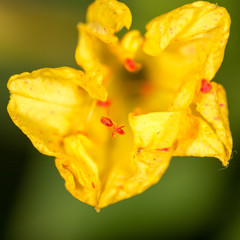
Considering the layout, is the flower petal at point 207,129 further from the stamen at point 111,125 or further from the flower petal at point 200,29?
the stamen at point 111,125

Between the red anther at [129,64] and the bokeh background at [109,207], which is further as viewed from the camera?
the bokeh background at [109,207]

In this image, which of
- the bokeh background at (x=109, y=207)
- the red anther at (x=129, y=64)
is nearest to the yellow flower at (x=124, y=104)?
the red anther at (x=129, y=64)

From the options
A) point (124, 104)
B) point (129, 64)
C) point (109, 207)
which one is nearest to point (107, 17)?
point (129, 64)

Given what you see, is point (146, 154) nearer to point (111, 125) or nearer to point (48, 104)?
point (111, 125)

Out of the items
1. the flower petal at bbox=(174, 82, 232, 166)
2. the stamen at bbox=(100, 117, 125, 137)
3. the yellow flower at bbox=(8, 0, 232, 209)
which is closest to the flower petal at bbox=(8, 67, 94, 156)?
the yellow flower at bbox=(8, 0, 232, 209)

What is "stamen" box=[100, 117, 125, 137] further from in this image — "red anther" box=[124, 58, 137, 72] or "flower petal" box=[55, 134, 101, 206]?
"red anther" box=[124, 58, 137, 72]

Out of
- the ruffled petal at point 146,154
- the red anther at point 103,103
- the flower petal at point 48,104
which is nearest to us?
the ruffled petal at point 146,154

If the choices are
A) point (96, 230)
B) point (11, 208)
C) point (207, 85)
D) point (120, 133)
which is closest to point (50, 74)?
point (120, 133)
